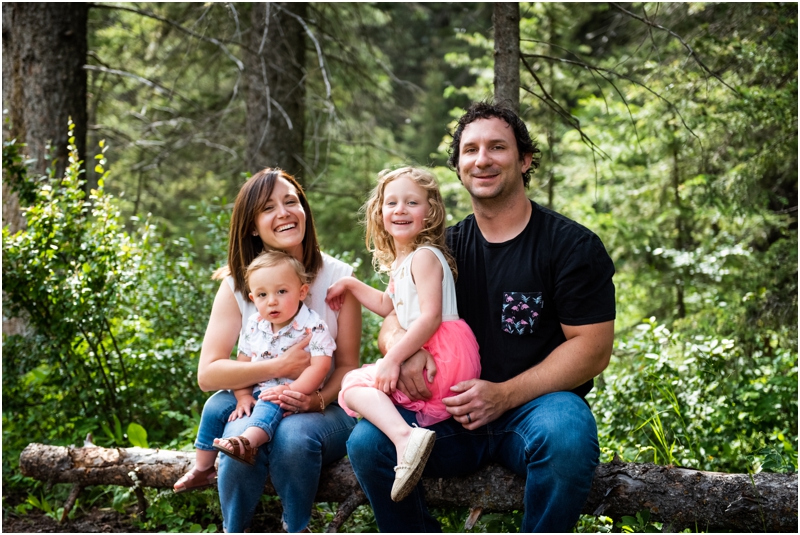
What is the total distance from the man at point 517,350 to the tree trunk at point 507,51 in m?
0.99

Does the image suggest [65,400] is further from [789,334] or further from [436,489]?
[789,334]

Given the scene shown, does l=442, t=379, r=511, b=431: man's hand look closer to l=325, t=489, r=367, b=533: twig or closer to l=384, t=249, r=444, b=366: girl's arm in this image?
l=384, t=249, r=444, b=366: girl's arm

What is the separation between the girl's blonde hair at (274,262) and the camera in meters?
2.88

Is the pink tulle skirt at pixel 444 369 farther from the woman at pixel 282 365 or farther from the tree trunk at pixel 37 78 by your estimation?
the tree trunk at pixel 37 78

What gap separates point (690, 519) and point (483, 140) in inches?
67.9

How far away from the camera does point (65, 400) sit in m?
4.18

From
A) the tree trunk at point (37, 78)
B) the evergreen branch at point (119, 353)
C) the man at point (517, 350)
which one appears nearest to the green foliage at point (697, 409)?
the man at point (517, 350)

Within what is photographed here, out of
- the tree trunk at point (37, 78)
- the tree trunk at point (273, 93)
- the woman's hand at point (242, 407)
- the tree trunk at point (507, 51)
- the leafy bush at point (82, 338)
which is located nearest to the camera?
the woman's hand at point (242, 407)

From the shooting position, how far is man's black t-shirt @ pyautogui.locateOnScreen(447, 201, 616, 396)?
8.46 feet

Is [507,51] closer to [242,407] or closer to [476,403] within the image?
[476,403]

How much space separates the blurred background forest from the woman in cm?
65

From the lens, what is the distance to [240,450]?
253 cm

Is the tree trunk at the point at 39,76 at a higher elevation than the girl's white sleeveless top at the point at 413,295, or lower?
higher

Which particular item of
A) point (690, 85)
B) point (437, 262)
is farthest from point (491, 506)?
point (690, 85)
